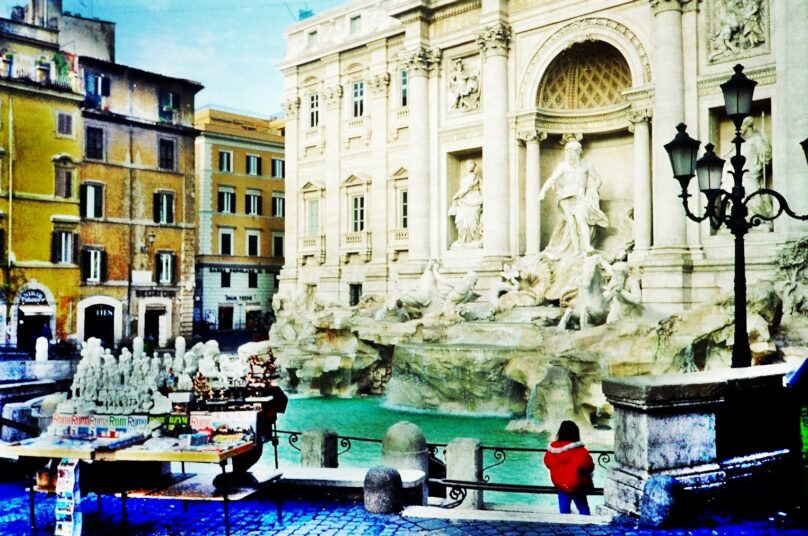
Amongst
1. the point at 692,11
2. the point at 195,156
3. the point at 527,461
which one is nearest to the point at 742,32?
the point at 692,11

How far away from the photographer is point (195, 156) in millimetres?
41344

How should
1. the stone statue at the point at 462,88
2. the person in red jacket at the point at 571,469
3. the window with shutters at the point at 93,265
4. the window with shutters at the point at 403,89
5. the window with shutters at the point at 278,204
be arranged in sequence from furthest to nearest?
1. the window with shutters at the point at 278,204
2. the window with shutters at the point at 93,265
3. the window with shutters at the point at 403,89
4. the stone statue at the point at 462,88
5. the person in red jacket at the point at 571,469

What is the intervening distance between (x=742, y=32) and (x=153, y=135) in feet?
86.9

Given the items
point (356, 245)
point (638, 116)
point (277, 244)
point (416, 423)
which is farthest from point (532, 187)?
point (277, 244)

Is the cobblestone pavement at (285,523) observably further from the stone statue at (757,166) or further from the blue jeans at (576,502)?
the stone statue at (757,166)

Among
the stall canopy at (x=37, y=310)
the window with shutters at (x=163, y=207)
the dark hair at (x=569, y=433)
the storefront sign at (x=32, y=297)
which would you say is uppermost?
the window with shutters at (x=163, y=207)

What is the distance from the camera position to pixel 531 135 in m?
24.5

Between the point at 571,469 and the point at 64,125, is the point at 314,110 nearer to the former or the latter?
the point at 64,125

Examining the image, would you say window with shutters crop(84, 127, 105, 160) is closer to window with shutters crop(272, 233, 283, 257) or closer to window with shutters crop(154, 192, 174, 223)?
window with shutters crop(154, 192, 174, 223)

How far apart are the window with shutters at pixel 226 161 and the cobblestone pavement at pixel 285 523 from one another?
35493 millimetres

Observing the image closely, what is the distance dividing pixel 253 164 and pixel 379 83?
1650 cm

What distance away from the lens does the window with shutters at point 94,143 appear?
34.2m

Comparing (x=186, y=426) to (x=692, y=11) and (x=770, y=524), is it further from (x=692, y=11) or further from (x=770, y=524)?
(x=692, y=11)

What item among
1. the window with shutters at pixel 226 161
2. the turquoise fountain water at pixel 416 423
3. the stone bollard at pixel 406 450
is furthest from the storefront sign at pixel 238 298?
the stone bollard at pixel 406 450
